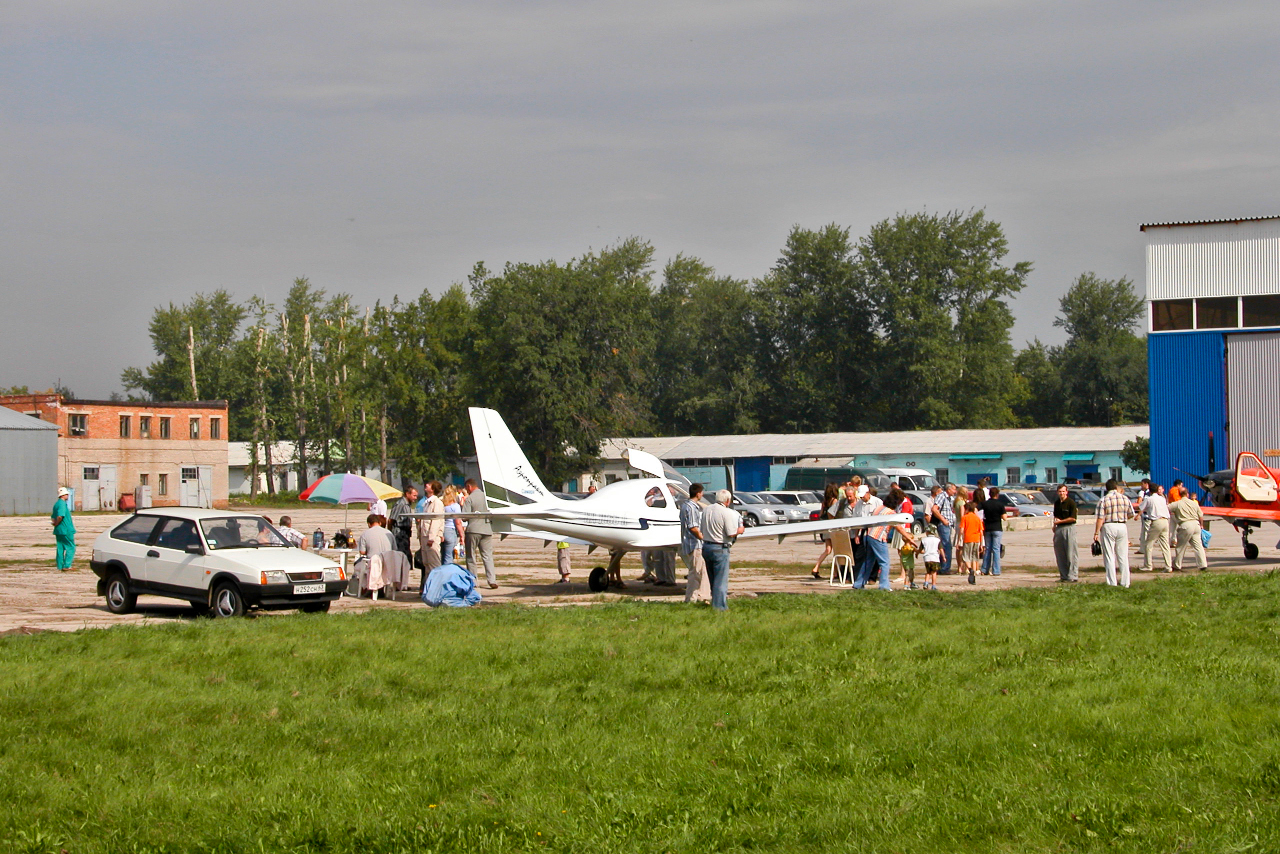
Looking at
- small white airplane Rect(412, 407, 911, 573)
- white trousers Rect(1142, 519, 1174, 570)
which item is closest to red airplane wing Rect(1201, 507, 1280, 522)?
white trousers Rect(1142, 519, 1174, 570)

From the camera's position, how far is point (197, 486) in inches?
2906

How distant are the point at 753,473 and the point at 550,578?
5136 cm

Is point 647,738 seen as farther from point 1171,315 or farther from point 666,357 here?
point 666,357

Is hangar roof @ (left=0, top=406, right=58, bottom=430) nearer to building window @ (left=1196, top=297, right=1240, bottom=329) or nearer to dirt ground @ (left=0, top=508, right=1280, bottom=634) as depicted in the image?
dirt ground @ (left=0, top=508, right=1280, bottom=634)

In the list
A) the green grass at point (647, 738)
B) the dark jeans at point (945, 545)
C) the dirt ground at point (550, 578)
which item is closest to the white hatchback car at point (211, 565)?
the dirt ground at point (550, 578)

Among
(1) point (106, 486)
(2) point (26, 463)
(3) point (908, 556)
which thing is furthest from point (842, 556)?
(1) point (106, 486)

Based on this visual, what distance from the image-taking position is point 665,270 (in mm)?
112625

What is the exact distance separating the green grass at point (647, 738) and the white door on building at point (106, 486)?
63.0 metres

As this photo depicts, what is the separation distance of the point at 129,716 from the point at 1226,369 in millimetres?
37025

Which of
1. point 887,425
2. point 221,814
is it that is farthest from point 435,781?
point 887,425

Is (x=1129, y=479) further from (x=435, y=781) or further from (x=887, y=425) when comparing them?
(x=435, y=781)

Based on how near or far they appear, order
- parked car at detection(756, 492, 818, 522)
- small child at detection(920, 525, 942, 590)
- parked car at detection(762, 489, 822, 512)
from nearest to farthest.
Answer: small child at detection(920, 525, 942, 590), parked car at detection(756, 492, 818, 522), parked car at detection(762, 489, 822, 512)

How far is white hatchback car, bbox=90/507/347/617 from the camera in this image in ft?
48.3

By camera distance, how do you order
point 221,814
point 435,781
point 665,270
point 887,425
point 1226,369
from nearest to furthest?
point 221,814, point 435,781, point 1226,369, point 887,425, point 665,270
